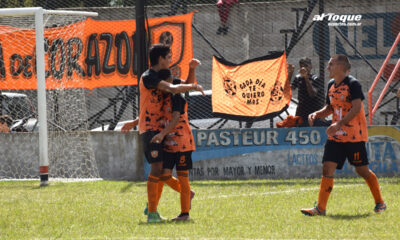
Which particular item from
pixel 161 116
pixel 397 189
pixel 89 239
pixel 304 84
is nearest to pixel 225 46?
pixel 304 84

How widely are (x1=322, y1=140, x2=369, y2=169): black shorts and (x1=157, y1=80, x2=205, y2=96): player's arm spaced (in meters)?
1.77

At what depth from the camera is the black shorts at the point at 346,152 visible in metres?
7.77

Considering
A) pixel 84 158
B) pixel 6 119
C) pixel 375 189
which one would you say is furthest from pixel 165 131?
pixel 6 119

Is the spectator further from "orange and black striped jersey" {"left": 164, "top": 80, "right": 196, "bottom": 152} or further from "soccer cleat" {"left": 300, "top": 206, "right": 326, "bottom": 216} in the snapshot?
"soccer cleat" {"left": 300, "top": 206, "right": 326, "bottom": 216}

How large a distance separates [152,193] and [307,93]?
5.63 metres

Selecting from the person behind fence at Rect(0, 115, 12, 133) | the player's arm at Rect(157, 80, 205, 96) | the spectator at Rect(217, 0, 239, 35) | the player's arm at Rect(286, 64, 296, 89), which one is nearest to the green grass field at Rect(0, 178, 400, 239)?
the player's arm at Rect(157, 80, 205, 96)

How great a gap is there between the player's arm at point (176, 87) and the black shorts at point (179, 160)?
74 cm

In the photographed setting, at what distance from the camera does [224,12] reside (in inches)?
623

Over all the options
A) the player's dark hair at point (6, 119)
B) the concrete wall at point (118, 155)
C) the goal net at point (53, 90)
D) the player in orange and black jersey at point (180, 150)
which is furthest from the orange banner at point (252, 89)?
the player in orange and black jersey at point (180, 150)

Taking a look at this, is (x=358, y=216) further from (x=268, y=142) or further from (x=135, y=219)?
(x=268, y=142)

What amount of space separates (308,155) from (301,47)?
4255mm

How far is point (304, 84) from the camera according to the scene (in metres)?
12.3

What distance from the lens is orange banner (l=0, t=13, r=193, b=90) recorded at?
42.2 feet

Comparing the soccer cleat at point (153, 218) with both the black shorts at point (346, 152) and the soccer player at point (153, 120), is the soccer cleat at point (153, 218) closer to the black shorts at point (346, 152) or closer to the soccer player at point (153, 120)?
the soccer player at point (153, 120)
